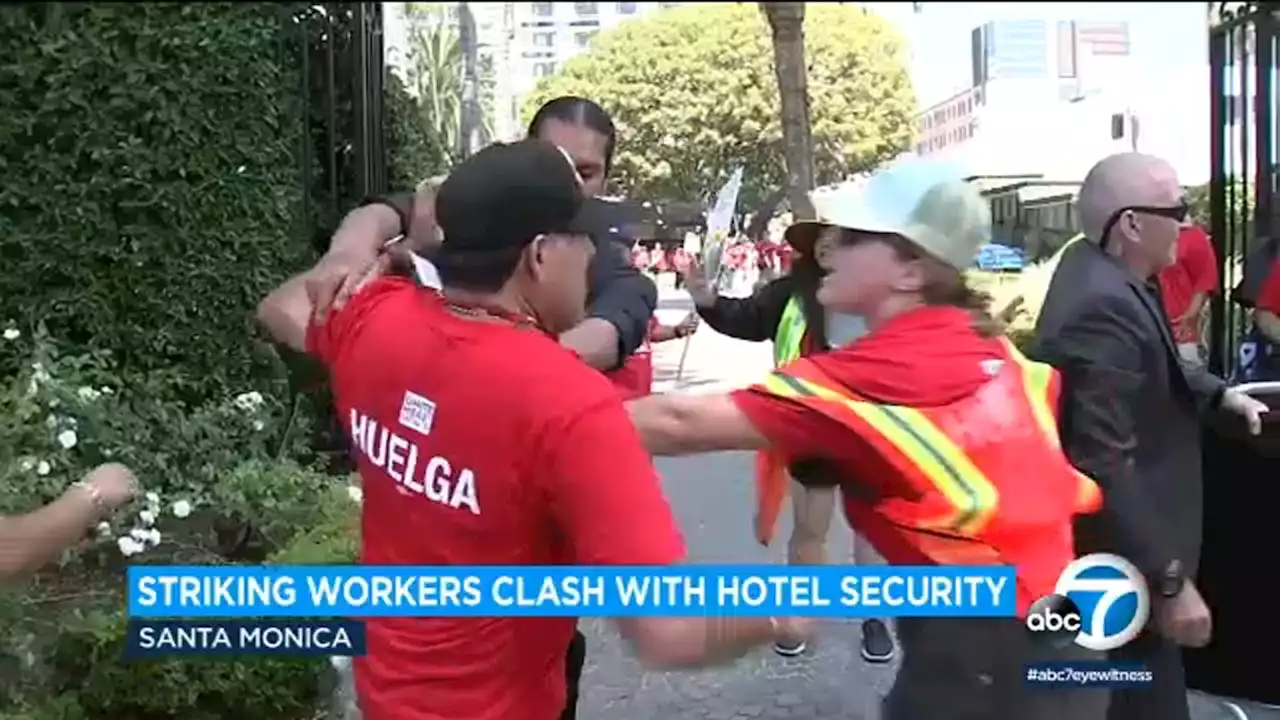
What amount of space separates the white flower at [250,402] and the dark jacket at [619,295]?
4.06ft

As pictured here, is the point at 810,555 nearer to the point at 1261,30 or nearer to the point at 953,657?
the point at 953,657

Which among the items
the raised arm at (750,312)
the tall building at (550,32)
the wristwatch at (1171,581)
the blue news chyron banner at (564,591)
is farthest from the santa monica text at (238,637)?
the wristwatch at (1171,581)

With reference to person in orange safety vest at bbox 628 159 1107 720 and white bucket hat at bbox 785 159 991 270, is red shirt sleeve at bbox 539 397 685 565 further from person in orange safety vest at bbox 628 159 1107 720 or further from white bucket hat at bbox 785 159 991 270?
white bucket hat at bbox 785 159 991 270

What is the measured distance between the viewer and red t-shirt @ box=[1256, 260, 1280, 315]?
3363 millimetres

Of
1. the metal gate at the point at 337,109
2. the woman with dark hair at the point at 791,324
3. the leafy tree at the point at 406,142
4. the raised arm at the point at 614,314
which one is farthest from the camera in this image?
the metal gate at the point at 337,109

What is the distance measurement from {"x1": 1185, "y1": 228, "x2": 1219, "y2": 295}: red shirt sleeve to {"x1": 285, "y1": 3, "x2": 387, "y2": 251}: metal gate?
1678 millimetres

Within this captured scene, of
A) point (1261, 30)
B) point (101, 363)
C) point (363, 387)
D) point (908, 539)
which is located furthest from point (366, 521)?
point (1261, 30)

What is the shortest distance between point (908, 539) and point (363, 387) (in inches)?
26.0

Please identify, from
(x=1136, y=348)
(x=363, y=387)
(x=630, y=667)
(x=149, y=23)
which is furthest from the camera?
(x=149, y=23)

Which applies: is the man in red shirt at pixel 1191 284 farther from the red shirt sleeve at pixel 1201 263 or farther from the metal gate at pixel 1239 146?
the metal gate at pixel 1239 146

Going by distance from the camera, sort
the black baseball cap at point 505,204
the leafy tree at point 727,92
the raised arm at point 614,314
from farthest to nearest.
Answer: the leafy tree at point 727,92
the raised arm at point 614,314
the black baseball cap at point 505,204

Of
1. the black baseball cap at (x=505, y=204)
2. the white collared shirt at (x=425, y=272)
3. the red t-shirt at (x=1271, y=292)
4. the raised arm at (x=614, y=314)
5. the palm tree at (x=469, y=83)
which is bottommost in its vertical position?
the red t-shirt at (x=1271, y=292)

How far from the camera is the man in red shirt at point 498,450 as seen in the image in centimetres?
149

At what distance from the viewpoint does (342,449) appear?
319 centimetres
